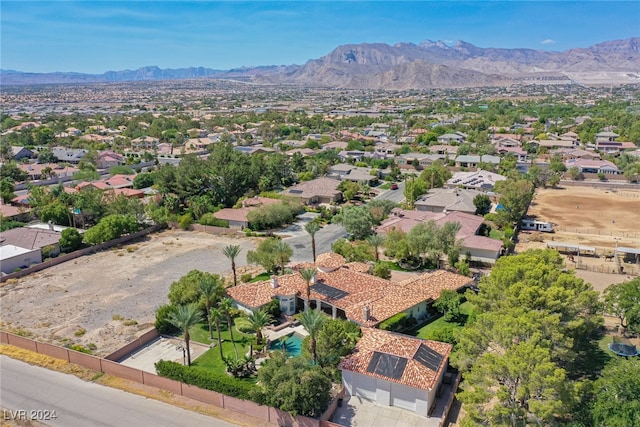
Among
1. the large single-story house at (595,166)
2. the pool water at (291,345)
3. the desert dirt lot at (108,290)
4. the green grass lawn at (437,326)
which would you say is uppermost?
the large single-story house at (595,166)

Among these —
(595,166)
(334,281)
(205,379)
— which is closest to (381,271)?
(334,281)

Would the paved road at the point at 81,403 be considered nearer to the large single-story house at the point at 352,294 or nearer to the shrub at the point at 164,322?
the shrub at the point at 164,322

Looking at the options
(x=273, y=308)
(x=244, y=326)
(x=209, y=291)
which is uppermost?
(x=209, y=291)

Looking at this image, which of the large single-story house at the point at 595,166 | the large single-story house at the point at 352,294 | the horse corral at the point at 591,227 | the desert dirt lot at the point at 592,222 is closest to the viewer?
the large single-story house at the point at 352,294

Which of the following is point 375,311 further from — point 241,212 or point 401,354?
point 241,212

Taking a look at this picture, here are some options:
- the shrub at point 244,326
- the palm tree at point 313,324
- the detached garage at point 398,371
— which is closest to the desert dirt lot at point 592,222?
the detached garage at point 398,371

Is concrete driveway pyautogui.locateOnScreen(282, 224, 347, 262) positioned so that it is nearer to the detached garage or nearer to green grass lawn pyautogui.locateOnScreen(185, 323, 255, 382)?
green grass lawn pyautogui.locateOnScreen(185, 323, 255, 382)
